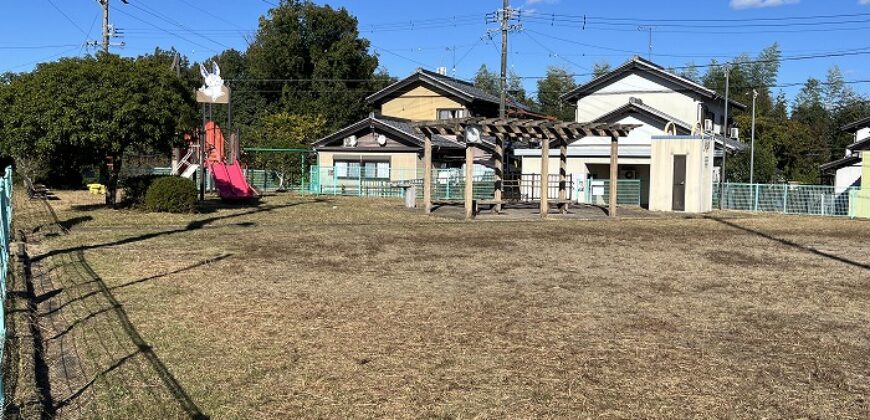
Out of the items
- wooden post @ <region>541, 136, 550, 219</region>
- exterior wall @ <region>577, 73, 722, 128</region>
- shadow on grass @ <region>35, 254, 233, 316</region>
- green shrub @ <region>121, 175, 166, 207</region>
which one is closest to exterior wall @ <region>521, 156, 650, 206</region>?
exterior wall @ <region>577, 73, 722, 128</region>

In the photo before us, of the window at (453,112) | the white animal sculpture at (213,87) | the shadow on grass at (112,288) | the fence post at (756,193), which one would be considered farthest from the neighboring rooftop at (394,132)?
the shadow on grass at (112,288)

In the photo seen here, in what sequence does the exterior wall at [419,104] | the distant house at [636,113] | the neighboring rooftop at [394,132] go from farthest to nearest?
the exterior wall at [419,104] < the neighboring rooftop at [394,132] < the distant house at [636,113]

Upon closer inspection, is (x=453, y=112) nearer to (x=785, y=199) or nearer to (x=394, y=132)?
(x=394, y=132)

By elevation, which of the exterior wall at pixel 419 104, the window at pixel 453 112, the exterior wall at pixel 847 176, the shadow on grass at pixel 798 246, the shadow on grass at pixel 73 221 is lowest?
the shadow on grass at pixel 798 246

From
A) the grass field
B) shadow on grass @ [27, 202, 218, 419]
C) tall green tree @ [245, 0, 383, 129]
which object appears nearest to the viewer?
shadow on grass @ [27, 202, 218, 419]

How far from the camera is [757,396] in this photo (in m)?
4.38

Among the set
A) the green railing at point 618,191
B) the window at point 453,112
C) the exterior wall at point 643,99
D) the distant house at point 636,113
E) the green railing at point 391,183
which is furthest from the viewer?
the window at point 453,112

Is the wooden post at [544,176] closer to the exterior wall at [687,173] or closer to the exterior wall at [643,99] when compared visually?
the exterior wall at [687,173]

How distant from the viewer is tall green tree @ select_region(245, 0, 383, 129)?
153 ft

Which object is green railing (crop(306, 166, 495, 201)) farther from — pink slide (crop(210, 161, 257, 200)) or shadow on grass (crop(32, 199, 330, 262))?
shadow on grass (crop(32, 199, 330, 262))

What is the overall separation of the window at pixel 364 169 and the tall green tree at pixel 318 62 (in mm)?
16404

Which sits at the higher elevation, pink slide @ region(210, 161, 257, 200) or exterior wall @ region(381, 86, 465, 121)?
exterior wall @ region(381, 86, 465, 121)

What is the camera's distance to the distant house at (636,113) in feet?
91.0

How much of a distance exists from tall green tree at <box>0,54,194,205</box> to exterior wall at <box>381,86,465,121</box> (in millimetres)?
20559
